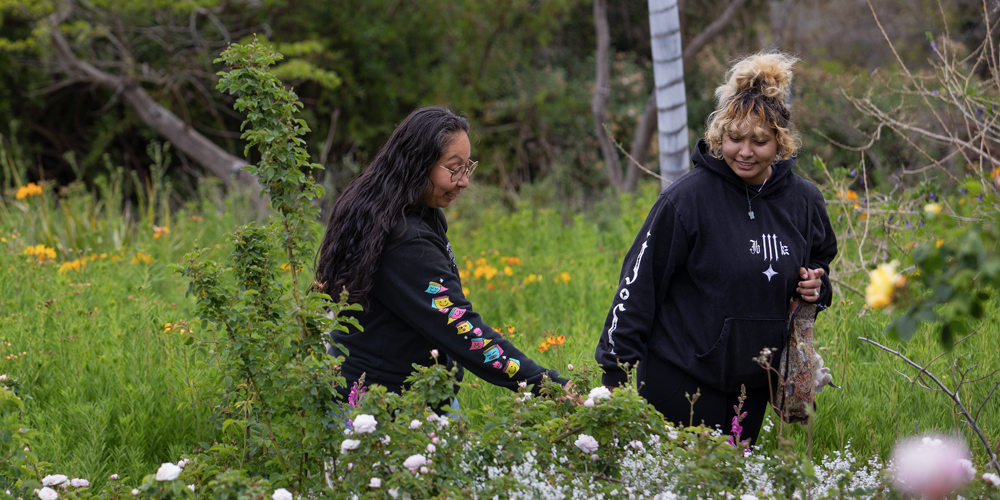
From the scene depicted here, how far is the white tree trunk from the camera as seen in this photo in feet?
16.8

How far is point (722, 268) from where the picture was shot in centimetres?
227

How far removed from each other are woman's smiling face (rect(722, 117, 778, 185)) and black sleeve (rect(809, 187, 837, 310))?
0.30m

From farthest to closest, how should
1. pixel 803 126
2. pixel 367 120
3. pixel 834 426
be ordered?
1. pixel 367 120
2. pixel 803 126
3. pixel 834 426

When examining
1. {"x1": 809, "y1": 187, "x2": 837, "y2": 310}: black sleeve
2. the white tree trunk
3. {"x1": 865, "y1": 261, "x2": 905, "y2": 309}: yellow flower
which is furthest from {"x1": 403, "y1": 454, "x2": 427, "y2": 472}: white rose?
the white tree trunk

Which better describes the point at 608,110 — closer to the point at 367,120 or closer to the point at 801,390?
the point at 367,120

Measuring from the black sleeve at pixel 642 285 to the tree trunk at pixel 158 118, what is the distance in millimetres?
8664

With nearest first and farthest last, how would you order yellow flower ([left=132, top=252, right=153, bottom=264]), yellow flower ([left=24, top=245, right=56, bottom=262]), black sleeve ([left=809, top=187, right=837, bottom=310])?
black sleeve ([left=809, top=187, right=837, bottom=310]) < yellow flower ([left=24, top=245, right=56, bottom=262]) < yellow flower ([left=132, top=252, right=153, bottom=264])

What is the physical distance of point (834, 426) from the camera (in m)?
2.95

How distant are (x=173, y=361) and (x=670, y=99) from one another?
3676 millimetres

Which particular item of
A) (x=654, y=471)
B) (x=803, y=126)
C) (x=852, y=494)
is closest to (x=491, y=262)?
(x=654, y=471)

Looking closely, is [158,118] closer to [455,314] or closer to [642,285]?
[455,314]

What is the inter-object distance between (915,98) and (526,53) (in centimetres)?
648

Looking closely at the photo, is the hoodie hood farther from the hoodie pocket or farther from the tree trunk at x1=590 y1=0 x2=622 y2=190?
the tree trunk at x1=590 y1=0 x2=622 y2=190

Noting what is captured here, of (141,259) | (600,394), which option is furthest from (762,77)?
(141,259)
